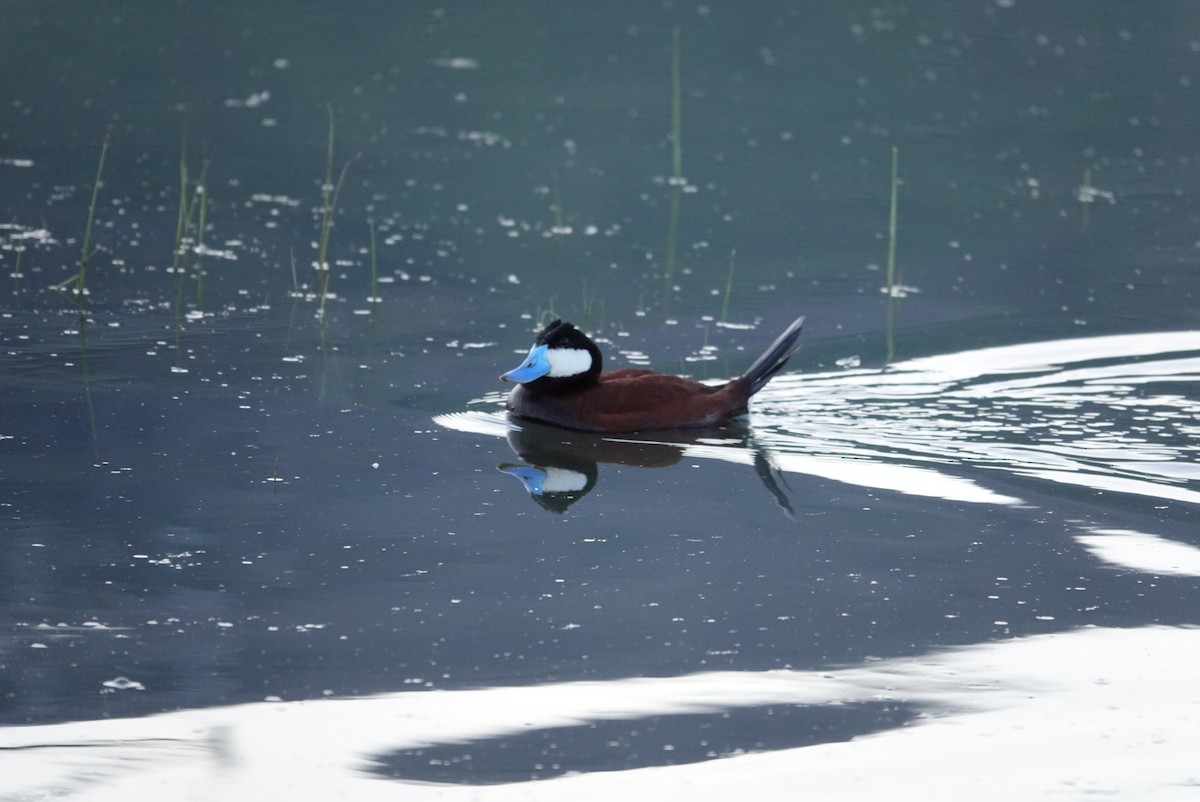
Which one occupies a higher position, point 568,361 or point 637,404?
point 568,361

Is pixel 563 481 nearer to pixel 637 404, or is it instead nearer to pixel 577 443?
pixel 577 443

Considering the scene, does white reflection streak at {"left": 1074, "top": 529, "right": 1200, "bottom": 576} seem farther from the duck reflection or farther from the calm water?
the duck reflection

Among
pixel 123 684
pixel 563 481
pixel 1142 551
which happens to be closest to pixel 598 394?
pixel 563 481

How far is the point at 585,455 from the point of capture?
777cm

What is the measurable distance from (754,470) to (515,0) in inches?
723

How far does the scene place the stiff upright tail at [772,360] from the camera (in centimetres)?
826

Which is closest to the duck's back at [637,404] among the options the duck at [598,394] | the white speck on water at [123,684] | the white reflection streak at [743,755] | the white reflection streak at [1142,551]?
the duck at [598,394]

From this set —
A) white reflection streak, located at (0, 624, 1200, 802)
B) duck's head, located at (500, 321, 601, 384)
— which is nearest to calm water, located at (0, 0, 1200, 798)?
white reflection streak, located at (0, 624, 1200, 802)

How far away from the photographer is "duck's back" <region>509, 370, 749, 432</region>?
7980 millimetres

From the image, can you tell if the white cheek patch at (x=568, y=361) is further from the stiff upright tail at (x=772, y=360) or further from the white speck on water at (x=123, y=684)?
the white speck on water at (x=123, y=684)

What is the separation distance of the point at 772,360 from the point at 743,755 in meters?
3.93

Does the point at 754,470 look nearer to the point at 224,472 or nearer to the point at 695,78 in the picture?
the point at 224,472

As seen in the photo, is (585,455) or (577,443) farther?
(577,443)

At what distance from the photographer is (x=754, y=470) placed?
7516mm
